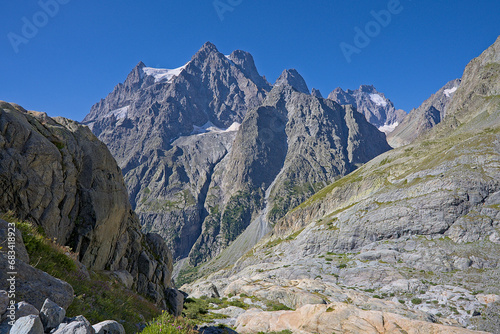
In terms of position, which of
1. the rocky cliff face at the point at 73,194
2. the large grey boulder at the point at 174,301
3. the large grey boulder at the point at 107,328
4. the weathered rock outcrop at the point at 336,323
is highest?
the rocky cliff face at the point at 73,194

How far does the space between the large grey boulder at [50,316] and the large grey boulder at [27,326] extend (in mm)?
720

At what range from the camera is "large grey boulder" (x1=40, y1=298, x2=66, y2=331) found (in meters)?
6.60

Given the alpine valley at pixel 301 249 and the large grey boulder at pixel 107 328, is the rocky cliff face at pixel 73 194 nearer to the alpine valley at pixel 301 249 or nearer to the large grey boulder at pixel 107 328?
the alpine valley at pixel 301 249

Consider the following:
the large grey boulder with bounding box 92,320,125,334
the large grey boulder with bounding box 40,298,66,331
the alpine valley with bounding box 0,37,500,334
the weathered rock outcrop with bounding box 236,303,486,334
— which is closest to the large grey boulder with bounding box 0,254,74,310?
the alpine valley with bounding box 0,37,500,334

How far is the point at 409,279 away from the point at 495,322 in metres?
19.3

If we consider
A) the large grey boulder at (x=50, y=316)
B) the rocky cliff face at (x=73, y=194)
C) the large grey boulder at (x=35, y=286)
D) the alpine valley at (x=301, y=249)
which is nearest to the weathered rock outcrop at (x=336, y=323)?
the alpine valley at (x=301, y=249)

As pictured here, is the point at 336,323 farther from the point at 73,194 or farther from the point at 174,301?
the point at 73,194

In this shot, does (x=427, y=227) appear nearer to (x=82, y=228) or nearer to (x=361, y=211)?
(x=361, y=211)

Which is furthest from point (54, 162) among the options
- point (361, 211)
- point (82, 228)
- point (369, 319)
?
point (361, 211)

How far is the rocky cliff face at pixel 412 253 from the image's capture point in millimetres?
47625

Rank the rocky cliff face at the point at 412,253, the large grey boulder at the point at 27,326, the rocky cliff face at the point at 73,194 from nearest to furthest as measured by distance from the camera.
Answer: the large grey boulder at the point at 27,326 < the rocky cliff face at the point at 73,194 < the rocky cliff face at the point at 412,253

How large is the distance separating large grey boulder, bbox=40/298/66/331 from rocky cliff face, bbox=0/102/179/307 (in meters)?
6.32

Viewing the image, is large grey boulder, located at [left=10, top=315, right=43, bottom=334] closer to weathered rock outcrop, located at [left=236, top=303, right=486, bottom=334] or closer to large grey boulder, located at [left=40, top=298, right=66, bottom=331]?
large grey boulder, located at [left=40, top=298, right=66, bottom=331]

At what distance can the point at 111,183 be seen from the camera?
1098 inches
